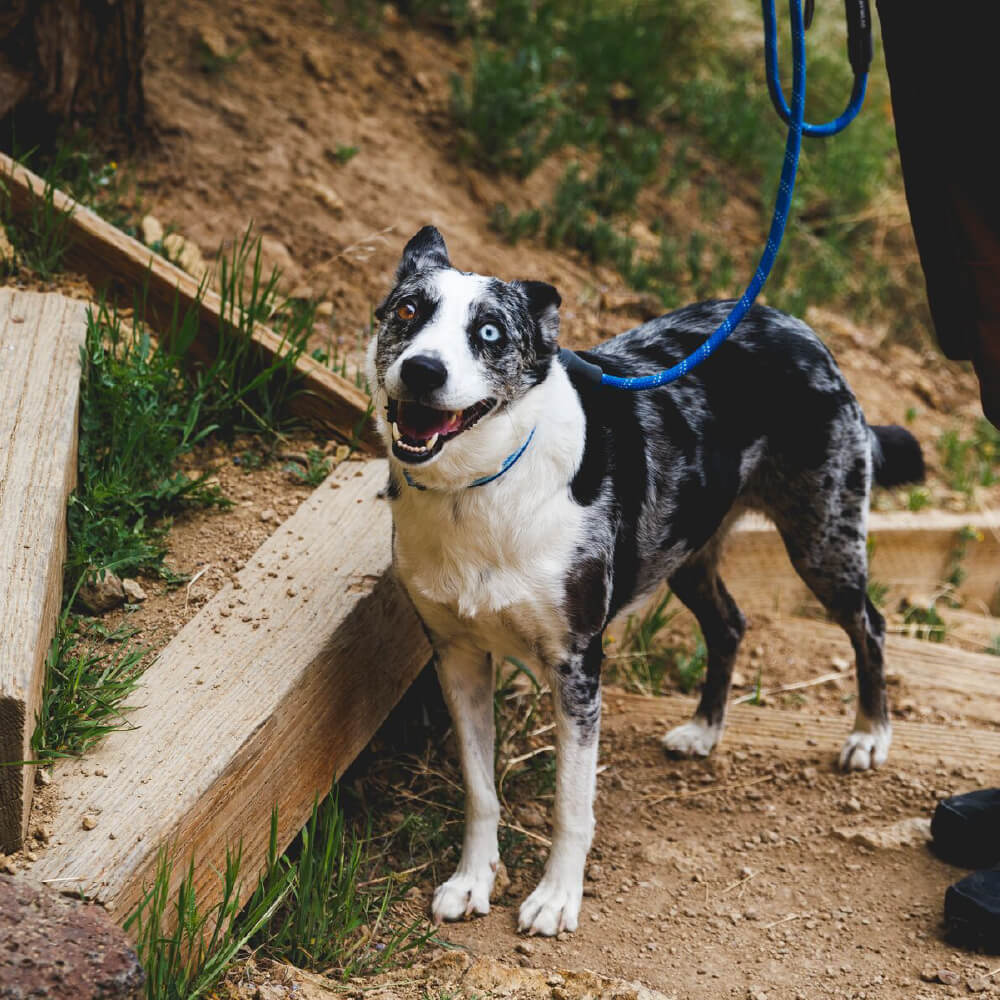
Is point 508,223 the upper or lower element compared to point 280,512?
upper

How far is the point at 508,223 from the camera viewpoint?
5508 millimetres

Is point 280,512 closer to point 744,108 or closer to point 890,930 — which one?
point 890,930

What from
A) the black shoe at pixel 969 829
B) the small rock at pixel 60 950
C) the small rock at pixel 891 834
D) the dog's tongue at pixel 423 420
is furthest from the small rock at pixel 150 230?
the black shoe at pixel 969 829

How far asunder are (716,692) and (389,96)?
11.2 feet

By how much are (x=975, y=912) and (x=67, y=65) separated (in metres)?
3.97

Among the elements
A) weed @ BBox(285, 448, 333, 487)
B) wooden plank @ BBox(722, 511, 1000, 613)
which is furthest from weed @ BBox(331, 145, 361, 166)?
wooden plank @ BBox(722, 511, 1000, 613)

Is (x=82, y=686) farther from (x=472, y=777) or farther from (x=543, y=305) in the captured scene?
(x=543, y=305)

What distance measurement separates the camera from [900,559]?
5.10 metres

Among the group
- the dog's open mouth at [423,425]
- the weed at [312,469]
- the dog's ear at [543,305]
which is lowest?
the weed at [312,469]

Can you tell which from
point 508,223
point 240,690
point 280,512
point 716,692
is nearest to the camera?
point 240,690

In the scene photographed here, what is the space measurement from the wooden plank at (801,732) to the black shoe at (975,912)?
817 mm

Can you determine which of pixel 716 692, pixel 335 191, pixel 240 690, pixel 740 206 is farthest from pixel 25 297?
pixel 740 206

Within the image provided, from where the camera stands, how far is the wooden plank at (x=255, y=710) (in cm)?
230

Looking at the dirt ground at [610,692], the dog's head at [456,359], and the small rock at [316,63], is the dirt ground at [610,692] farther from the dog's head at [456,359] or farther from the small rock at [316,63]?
the dog's head at [456,359]
